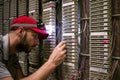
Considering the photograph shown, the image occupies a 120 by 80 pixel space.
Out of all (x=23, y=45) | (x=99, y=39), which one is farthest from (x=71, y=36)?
(x=23, y=45)

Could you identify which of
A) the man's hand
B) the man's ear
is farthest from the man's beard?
the man's hand

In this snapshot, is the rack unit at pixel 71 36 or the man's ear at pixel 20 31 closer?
the man's ear at pixel 20 31

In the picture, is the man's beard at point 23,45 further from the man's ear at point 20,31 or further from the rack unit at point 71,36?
the rack unit at point 71,36

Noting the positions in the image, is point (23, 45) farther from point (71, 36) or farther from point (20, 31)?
point (71, 36)

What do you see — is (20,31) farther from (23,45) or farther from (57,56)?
(57,56)

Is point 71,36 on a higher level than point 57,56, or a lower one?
higher

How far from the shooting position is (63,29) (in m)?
2.35

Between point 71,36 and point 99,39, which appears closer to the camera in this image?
point 99,39

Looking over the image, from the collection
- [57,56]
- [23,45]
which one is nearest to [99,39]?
[57,56]

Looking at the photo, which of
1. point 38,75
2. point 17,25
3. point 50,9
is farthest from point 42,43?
point 38,75

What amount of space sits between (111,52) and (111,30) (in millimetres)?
168

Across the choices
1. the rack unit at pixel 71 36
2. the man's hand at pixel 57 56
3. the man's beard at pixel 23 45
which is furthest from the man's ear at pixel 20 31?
the rack unit at pixel 71 36

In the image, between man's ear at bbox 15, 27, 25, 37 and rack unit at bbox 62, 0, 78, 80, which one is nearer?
man's ear at bbox 15, 27, 25, 37

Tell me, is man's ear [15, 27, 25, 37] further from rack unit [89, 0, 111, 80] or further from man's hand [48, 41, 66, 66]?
rack unit [89, 0, 111, 80]
